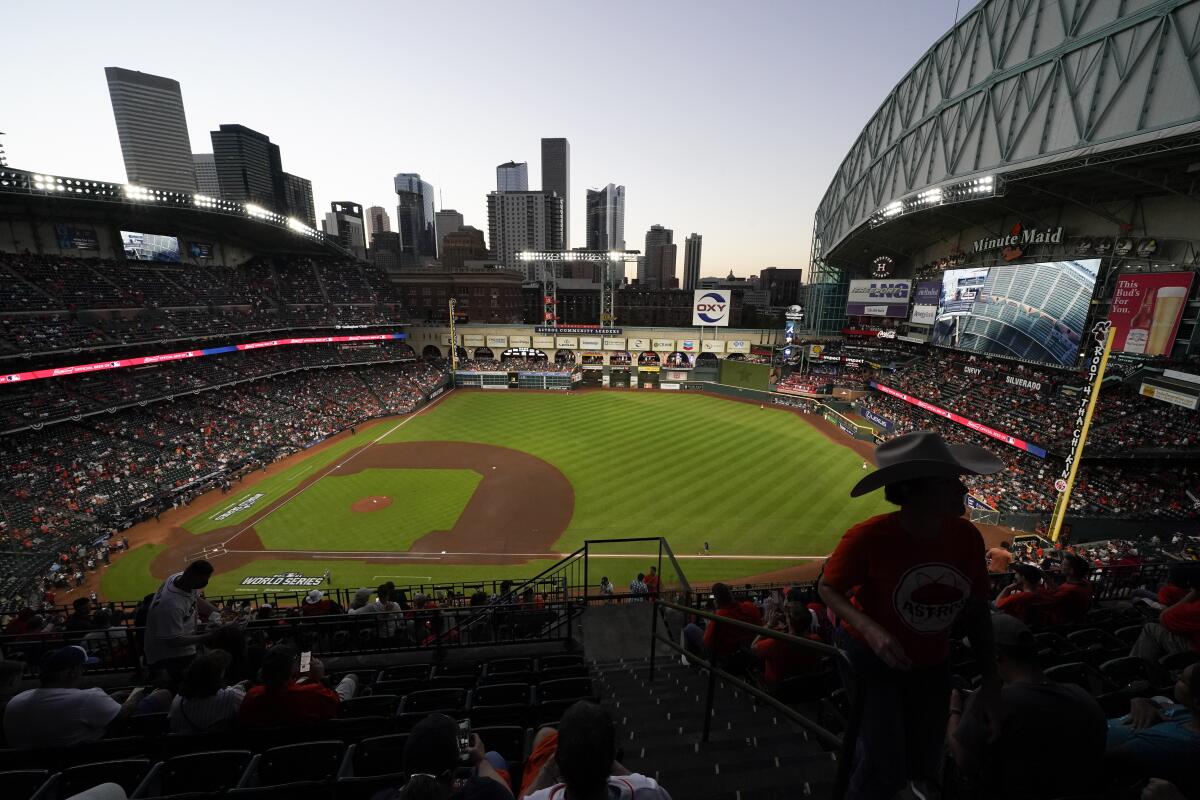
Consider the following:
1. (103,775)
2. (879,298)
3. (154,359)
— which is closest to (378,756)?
(103,775)

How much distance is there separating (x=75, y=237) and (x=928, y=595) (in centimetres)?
5913

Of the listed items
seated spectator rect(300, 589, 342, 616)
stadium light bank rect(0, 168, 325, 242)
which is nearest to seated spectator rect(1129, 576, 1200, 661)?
seated spectator rect(300, 589, 342, 616)

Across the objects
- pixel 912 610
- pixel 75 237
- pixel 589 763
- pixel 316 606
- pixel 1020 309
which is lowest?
pixel 316 606

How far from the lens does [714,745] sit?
4.98 m

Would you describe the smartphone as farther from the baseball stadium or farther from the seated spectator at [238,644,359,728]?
the seated spectator at [238,644,359,728]

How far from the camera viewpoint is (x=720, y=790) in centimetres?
409

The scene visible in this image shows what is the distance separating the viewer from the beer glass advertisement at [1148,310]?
22.1 metres

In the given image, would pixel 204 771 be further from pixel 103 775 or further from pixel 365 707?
pixel 365 707

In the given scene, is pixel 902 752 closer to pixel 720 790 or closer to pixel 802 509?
pixel 720 790

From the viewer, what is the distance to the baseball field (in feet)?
70.9

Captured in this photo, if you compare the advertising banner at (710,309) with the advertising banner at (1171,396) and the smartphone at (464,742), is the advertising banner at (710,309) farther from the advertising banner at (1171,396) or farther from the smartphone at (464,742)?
the smartphone at (464,742)

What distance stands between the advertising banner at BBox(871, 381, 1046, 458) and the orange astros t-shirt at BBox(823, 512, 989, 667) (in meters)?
33.3

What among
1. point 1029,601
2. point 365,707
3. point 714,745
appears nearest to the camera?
point 714,745

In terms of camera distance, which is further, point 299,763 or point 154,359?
point 154,359
